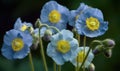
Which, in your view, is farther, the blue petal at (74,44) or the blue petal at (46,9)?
the blue petal at (46,9)

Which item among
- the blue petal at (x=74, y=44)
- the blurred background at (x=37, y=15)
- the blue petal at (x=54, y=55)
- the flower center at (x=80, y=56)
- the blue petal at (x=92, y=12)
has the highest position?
the blue petal at (x=92, y=12)

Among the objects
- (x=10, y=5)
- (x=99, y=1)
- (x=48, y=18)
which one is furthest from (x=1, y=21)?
(x=48, y=18)

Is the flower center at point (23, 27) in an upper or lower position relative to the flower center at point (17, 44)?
upper

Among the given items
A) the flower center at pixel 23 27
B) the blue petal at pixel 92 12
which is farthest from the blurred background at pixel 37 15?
the blue petal at pixel 92 12

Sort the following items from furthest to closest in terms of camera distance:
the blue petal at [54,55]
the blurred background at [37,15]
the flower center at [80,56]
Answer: the blurred background at [37,15]
the flower center at [80,56]
the blue petal at [54,55]

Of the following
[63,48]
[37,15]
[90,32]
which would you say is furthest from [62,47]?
[37,15]

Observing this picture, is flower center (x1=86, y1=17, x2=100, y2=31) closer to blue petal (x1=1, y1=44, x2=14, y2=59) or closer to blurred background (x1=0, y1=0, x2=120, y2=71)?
blue petal (x1=1, y1=44, x2=14, y2=59)

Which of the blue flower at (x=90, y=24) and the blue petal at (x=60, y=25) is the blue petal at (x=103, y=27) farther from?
the blue petal at (x=60, y=25)
